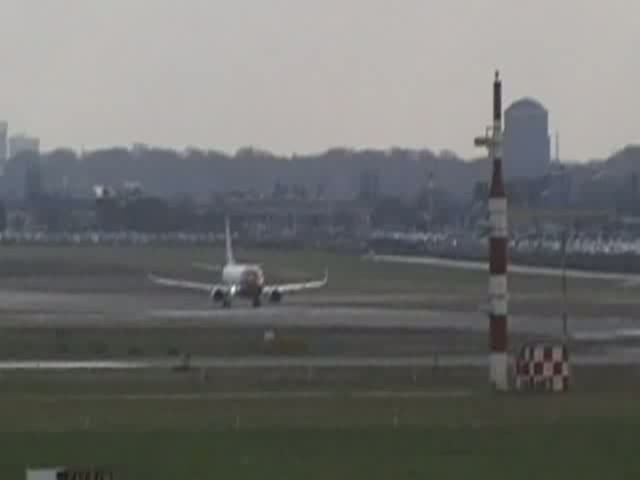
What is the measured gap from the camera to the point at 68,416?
3991 centimetres

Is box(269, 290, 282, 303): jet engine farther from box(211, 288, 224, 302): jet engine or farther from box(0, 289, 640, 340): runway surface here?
box(211, 288, 224, 302): jet engine

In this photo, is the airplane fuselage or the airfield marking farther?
the airplane fuselage

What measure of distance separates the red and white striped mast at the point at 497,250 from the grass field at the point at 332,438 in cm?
201

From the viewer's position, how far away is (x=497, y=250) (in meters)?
44.9

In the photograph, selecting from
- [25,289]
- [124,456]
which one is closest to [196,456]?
[124,456]

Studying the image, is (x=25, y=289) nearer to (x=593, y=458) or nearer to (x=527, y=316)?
(x=527, y=316)

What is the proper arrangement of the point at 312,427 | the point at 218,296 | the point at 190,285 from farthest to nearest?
the point at 190,285
the point at 218,296
the point at 312,427

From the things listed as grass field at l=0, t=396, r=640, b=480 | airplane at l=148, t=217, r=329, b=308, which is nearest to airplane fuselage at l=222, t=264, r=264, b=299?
airplane at l=148, t=217, r=329, b=308

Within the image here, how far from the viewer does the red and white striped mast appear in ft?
147

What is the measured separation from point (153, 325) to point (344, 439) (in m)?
47.6

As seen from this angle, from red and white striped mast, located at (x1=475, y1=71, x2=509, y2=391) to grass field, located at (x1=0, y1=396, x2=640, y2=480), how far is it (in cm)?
201

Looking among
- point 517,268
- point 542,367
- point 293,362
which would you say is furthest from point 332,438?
point 517,268

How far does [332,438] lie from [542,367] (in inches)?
430

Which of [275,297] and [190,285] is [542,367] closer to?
[275,297]
